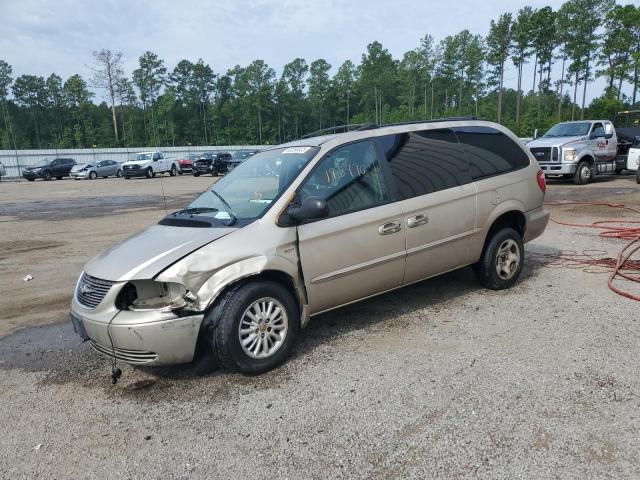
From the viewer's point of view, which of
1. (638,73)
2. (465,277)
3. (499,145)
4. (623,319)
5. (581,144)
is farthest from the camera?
(638,73)

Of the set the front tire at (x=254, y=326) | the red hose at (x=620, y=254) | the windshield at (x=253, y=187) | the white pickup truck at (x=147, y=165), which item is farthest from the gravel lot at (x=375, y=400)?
the white pickup truck at (x=147, y=165)

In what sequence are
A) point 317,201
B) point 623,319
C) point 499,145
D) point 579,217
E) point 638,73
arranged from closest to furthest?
point 317,201
point 623,319
point 499,145
point 579,217
point 638,73

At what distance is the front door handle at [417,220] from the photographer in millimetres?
4637

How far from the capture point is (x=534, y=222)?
5.81 metres

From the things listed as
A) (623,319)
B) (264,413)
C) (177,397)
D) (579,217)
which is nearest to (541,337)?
(623,319)

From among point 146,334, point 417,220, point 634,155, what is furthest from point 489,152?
point 634,155

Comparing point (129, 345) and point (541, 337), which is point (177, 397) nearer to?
point (129, 345)

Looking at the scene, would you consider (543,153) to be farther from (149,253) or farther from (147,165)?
(147,165)

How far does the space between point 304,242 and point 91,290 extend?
1.66 m

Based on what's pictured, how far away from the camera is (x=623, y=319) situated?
466 cm

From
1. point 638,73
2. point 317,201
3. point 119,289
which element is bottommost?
point 119,289

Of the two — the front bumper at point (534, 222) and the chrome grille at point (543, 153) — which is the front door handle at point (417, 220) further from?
the chrome grille at point (543, 153)

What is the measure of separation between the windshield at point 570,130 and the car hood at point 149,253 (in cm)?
1699

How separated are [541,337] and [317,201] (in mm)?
2281
